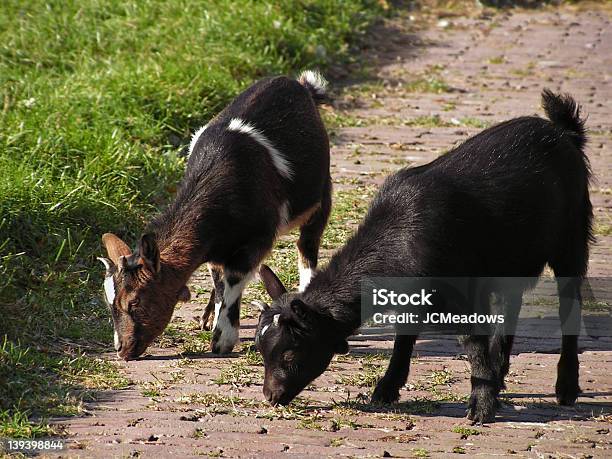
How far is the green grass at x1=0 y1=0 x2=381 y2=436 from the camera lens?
22.3 ft

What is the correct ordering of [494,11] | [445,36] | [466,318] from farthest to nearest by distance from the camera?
1. [494,11]
2. [445,36]
3. [466,318]

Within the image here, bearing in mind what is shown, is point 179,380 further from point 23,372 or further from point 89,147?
point 89,147

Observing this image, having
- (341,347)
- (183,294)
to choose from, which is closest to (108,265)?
(183,294)

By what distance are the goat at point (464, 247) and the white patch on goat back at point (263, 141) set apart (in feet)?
4.02

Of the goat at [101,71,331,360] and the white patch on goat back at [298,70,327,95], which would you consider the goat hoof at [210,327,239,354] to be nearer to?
the goat at [101,71,331,360]

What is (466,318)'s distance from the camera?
5.75m

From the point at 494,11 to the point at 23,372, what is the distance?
10.8 metres

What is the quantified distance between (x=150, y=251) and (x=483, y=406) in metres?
2.06

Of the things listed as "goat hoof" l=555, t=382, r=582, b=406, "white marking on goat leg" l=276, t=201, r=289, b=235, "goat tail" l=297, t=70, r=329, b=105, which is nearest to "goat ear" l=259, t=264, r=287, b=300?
"white marking on goat leg" l=276, t=201, r=289, b=235

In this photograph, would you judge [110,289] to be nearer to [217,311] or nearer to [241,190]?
[217,311]

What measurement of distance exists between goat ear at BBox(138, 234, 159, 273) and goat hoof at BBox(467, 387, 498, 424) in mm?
1969

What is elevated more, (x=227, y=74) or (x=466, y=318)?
(x=466, y=318)

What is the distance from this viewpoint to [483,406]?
18.5ft

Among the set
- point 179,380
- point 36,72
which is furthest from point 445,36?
point 179,380
